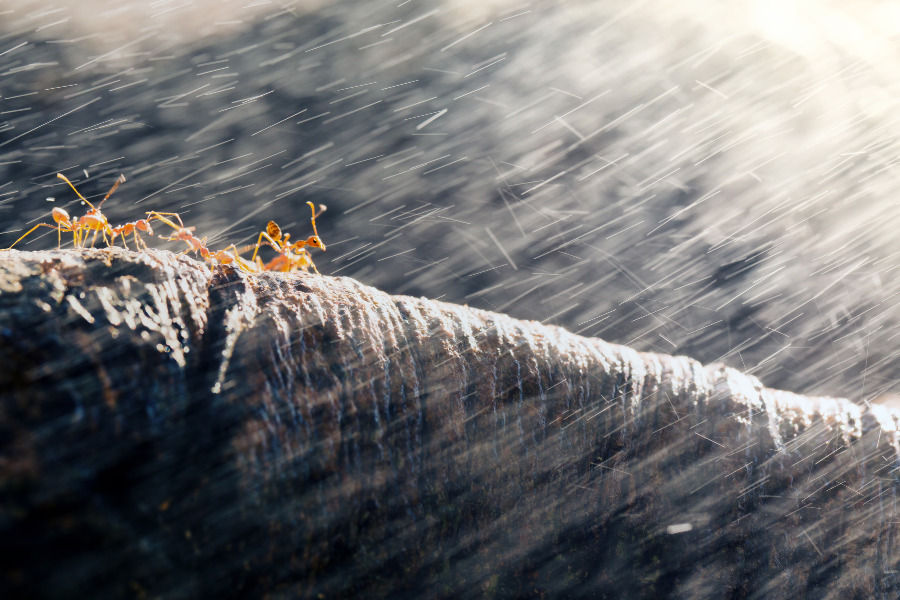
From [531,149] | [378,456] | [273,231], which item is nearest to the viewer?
[378,456]

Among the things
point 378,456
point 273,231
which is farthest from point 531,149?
point 378,456

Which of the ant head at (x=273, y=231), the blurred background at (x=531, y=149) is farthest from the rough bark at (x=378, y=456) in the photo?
the blurred background at (x=531, y=149)

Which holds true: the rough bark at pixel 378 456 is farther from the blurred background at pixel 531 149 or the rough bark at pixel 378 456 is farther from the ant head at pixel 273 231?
the blurred background at pixel 531 149

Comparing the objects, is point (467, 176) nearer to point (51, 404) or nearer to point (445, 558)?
point (445, 558)

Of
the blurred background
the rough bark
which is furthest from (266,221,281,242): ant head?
the blurred background

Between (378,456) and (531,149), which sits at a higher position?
(531,149)

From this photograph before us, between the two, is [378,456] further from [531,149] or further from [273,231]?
[531,149]
